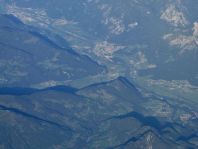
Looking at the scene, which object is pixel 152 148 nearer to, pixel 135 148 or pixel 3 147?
pixel 135 148

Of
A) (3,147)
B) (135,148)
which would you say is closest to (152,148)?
(135,148)
